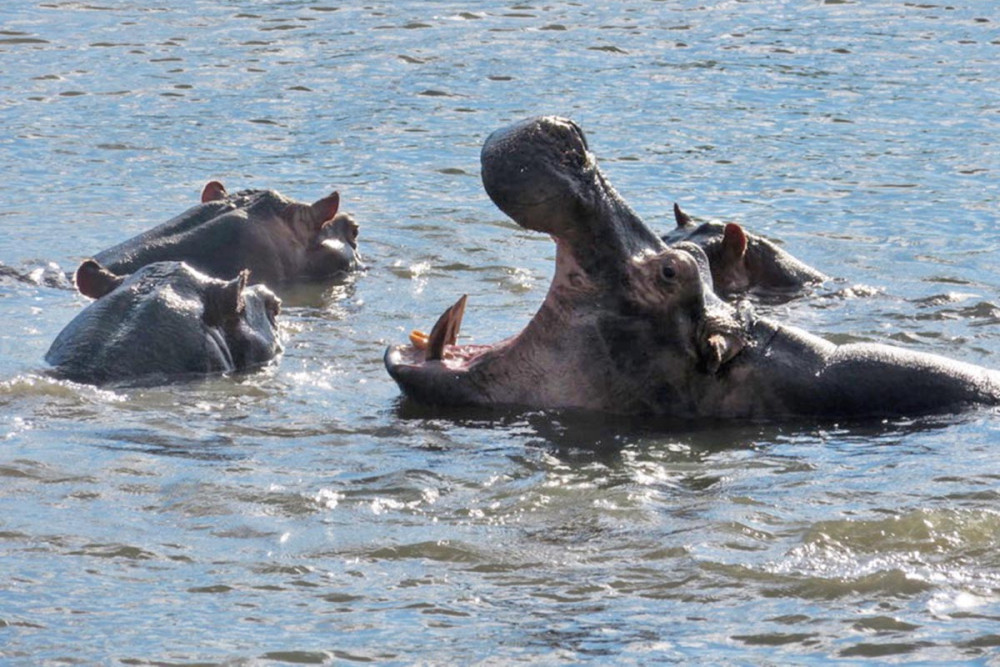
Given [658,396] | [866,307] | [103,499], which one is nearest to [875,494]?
[658,396]

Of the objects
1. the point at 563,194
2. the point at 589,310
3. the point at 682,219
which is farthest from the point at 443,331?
the point at 682,219

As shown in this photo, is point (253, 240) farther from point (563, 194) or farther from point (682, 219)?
point (563, 194)

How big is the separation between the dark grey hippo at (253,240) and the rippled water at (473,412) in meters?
0.22

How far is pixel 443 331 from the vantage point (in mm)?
6898

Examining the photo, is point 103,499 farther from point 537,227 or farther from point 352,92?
point 352,92

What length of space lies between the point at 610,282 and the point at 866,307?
2.91 metres

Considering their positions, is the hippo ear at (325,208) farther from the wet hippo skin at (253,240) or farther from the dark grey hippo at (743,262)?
the dark grey hippo at (743,262)

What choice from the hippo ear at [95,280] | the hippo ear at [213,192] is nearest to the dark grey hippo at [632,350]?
the hippo ear at [95,280]

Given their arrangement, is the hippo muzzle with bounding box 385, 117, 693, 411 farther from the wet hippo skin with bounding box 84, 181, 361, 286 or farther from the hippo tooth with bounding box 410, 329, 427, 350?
the wet hippo skin with bounding box 84, 181, 361, 286

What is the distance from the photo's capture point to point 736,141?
1325 centimetres

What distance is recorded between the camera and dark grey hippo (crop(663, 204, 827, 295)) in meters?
9.12

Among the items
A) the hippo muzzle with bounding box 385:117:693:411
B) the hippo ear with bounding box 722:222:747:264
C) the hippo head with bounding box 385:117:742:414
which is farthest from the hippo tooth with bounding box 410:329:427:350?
the hippo ear with bounding box 722:222:747:264

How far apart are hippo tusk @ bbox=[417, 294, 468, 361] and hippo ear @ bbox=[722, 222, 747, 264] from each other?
77.0 inches

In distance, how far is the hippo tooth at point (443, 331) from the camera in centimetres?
688
